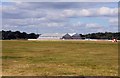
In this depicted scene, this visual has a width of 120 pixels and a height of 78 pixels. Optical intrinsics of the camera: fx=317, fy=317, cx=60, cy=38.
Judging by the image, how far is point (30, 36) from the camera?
196750 millimetres

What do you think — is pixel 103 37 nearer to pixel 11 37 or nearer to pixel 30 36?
pixel 30 36

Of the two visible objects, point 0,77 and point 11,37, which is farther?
point 11,37

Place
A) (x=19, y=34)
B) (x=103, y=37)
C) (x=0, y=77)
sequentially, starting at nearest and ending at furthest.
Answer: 1. (x=0, y=77)
2. (x=19, y=34)
3. (x=103, y=37)

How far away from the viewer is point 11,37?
158 metres

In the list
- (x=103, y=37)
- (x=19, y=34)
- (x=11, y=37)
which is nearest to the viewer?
(x=11, y=37)

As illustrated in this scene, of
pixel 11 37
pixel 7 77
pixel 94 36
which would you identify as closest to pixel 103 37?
pixel 94 36

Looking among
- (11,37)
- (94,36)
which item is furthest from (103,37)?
(11,37)

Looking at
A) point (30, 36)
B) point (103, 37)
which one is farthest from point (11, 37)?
point (103, 37)

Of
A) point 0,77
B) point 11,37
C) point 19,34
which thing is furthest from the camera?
point 19,34

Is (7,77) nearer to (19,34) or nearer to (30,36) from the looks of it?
(19,34)

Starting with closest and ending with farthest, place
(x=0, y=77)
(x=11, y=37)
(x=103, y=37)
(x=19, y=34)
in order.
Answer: (x=0, y=77) < (x=11, y=37) < (x=19, y=34) < (x=103, y=37)

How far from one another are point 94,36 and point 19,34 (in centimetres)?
5006

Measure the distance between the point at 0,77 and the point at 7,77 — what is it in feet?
1.14

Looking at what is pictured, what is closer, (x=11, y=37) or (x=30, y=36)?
(x=11, y=37)
